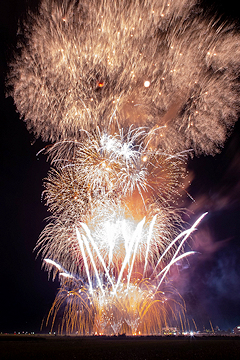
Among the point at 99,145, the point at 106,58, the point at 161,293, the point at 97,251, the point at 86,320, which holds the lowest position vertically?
the point at 86,320

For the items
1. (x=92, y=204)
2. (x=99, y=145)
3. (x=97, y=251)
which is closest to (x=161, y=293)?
(x=97, y=251)

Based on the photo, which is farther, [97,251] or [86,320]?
[86,320]

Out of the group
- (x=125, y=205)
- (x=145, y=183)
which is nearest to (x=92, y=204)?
(x=125, y=205)

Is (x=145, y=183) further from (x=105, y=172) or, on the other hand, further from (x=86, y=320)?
(x=86, y=320)

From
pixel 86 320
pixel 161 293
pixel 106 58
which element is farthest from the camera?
pixel 86 320

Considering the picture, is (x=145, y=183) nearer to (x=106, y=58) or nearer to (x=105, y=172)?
(x=105, y=172)

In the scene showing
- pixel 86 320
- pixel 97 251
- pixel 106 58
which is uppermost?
pixel 106 58

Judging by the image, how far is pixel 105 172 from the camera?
16078 millimetres

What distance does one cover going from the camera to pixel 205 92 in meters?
13.6

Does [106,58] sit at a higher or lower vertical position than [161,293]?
higher

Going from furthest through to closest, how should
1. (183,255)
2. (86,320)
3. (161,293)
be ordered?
(86,320) → (161,293) → (183,255)

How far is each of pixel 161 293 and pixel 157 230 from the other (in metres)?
7.18

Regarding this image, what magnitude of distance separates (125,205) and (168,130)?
234 inches

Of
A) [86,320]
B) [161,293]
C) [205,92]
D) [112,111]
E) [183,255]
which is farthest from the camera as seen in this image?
[86,320]
